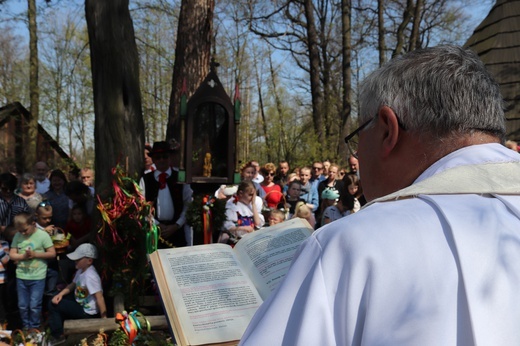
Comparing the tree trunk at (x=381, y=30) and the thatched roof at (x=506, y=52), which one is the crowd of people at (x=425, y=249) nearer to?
the thatched roof at (x=506, y=52)

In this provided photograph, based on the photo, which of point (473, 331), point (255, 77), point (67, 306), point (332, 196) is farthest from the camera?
point (255, 77)

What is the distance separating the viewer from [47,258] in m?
6.41

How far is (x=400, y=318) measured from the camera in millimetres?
990

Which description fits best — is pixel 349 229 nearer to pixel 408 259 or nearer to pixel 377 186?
pixel 408 259

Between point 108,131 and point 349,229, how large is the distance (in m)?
5.31

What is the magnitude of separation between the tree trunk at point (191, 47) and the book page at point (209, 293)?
16.7ft

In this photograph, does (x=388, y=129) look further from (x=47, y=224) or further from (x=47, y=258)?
(x=47, y=224)

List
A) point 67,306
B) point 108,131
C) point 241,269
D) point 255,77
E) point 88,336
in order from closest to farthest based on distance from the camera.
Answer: point 241,269
point 88,336
point 67,306
point 108,131
point 255,77

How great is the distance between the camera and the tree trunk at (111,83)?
6.04 m

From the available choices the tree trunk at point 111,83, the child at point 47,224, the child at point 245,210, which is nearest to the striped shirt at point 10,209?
the child at point 47,224

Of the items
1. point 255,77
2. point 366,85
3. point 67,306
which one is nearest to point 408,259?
point 366,85

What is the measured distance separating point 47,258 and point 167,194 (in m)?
1.52

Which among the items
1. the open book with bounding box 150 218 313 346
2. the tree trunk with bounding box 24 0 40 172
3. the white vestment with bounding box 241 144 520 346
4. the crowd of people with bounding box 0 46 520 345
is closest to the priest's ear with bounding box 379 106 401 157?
the crowd of people with bounding box 0 46 520 345

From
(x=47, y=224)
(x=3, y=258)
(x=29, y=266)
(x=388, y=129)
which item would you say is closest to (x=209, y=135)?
(x=29, y=266)
